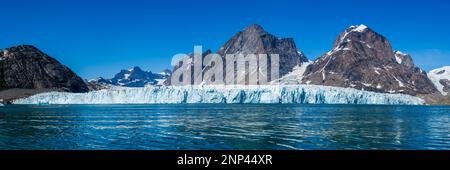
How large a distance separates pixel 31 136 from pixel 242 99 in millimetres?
158302

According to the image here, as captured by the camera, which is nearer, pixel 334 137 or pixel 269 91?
pixel 334 137

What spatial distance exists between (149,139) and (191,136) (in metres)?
4.26

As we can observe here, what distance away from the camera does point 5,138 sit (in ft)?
130

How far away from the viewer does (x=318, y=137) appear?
40844 millimetres

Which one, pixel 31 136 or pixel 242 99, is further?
pixel 242 99
